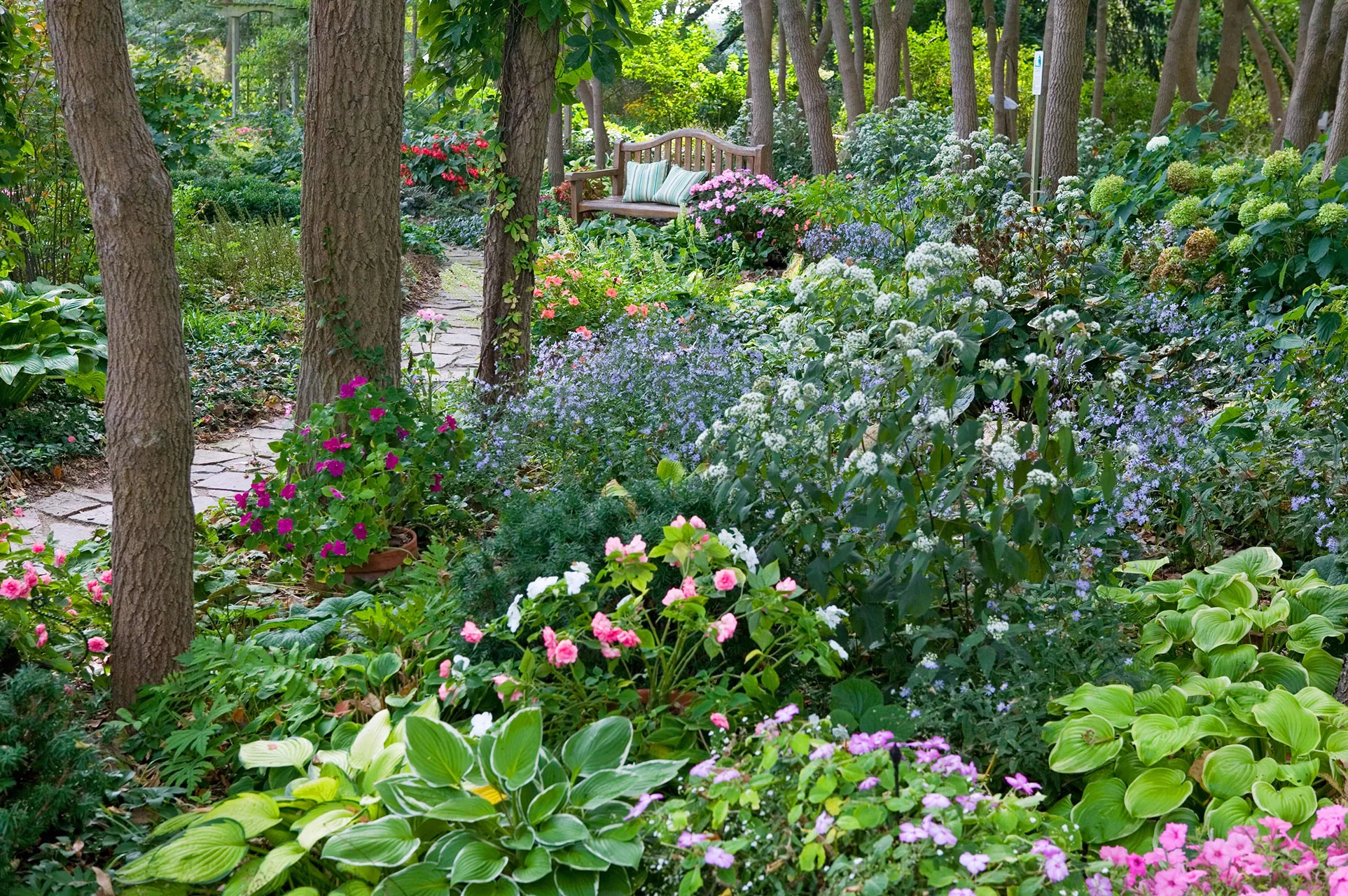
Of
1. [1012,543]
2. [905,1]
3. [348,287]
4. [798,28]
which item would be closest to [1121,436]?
[1012,543]

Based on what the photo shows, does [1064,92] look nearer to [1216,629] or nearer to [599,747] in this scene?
[1216,629]

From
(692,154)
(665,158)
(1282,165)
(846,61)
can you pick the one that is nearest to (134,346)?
(1282,165)

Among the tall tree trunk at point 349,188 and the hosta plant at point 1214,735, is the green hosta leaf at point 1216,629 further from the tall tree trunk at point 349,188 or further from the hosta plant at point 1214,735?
the tall tree trunk at point 349,188

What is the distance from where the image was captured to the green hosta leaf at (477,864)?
196 centimetres

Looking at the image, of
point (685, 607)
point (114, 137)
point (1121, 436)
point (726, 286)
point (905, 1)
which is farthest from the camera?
point (905, 1)

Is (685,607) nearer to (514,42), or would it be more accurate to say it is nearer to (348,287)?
(348,287)

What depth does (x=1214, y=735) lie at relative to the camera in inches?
90.2

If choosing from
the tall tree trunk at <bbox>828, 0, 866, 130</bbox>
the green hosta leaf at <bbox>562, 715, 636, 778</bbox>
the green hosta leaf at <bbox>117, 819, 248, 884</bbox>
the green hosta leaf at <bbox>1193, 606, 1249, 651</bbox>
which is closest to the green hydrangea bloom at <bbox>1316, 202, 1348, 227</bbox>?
the green hosta leaf at <bbox>1193, 606, 1249, 651</bbox>

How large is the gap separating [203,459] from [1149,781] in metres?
4.81

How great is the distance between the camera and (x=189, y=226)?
9.16 m

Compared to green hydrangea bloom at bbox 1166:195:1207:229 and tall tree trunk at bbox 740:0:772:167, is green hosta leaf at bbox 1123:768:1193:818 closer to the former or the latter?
green hydrangea bloom at bbox 1166:195:1207:229

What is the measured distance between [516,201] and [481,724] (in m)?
3.56

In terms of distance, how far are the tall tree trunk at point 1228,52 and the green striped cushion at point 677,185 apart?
584 centimetres

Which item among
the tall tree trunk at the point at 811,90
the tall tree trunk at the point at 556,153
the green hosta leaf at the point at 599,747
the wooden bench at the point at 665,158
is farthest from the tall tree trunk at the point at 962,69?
the green hosta leaf at the point at 599,747
